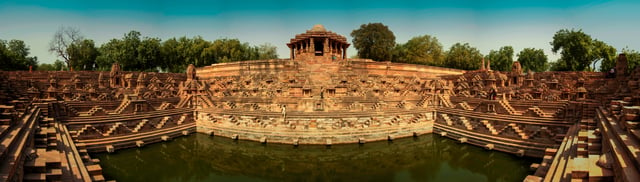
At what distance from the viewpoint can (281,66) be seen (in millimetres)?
29578

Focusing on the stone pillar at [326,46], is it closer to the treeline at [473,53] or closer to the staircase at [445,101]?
the staircase at [445,101]

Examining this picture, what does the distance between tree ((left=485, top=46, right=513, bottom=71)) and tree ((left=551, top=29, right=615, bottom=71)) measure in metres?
10.8

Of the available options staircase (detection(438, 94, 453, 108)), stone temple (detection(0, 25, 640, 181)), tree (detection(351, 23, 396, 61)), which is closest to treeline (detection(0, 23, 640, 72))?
tree (detection(351, 23, 396, 61))

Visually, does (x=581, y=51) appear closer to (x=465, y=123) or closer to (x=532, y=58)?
(x=532, y=58)

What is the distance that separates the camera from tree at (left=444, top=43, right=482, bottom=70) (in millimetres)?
47312

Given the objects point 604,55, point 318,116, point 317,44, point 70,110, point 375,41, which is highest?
point 375,41

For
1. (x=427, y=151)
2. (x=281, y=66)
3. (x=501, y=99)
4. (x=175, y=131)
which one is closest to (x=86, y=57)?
(x=281, y=66)

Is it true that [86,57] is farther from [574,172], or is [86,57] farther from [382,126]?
[574,172]

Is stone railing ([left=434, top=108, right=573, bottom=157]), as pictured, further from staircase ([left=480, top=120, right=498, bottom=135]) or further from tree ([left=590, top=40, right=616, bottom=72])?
tree ([left=590, top=40, right=616, bottom=72])

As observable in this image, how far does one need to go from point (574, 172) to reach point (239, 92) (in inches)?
824

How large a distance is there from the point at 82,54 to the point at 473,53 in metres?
60.2

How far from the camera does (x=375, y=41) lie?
49812 mm

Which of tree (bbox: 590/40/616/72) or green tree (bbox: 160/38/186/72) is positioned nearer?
tree (bbox: 590/40/616/72)

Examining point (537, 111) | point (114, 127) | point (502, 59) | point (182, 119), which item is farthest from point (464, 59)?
point (114, 127)
